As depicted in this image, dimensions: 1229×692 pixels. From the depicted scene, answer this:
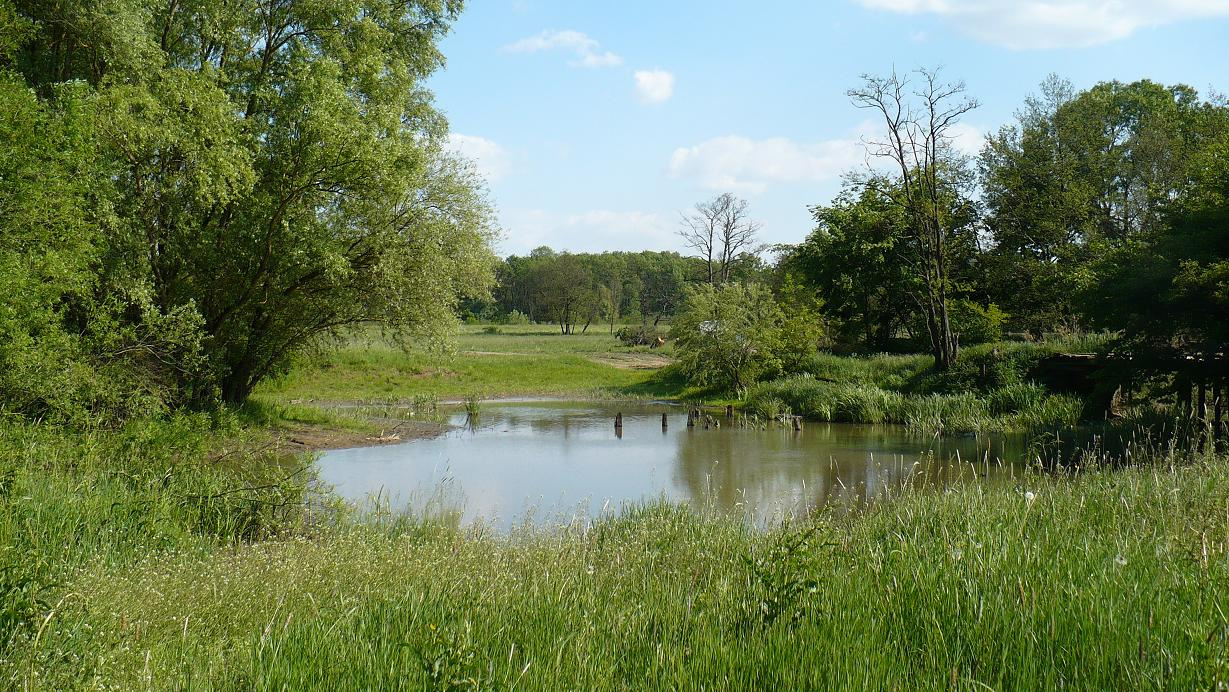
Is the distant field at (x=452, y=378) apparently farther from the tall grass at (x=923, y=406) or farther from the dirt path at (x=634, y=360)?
the tall grass at (x=923, y=406)

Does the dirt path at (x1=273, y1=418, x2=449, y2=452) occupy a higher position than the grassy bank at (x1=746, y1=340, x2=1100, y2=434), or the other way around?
the grassy bank at (x1=746, y1=340, x2=1100, y2=434)

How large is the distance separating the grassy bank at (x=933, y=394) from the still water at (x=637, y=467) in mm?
1117

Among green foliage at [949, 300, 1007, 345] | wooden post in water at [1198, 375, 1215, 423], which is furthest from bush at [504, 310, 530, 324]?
wooden post in water at [1198, 375, 1215, 423]

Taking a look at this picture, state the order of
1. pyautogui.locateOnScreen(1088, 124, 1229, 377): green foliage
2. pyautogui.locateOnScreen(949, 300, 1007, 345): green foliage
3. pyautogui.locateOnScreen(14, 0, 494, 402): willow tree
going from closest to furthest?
pyautogui.locateOnScreen(1088, 124, 1229, 377): green foliage → pyautogui.locateOnScreen(14, 0, 494, 402): willow tree → pyautogui.locateOnScreen(949, 300, 1007, 345): green foliage

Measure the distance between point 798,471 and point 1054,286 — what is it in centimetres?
1917

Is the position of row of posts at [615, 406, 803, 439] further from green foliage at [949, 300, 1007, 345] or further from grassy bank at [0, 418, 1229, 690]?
grassy bank at [0, 418, 1229, 690]

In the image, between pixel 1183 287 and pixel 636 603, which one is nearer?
pixel 636 603

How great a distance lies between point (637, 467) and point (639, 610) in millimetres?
10921

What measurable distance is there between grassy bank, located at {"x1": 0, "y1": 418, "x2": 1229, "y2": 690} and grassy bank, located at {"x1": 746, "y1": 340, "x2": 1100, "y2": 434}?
494 inches

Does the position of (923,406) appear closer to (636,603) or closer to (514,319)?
(636,603)

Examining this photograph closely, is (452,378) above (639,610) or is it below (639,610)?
Result: below

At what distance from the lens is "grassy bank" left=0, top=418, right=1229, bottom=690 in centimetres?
324

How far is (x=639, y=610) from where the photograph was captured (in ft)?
13.4

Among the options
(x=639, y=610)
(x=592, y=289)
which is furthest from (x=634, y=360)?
(x=592, y=289)
